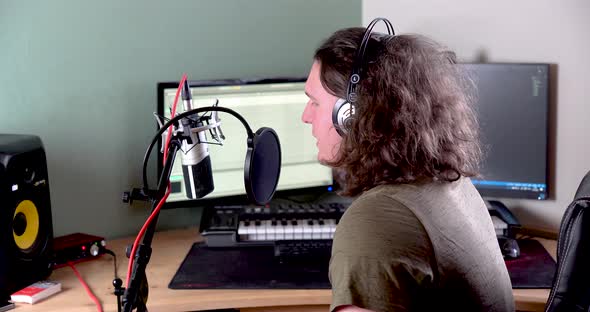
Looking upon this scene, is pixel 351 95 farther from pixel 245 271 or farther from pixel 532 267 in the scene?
pixel 532 267

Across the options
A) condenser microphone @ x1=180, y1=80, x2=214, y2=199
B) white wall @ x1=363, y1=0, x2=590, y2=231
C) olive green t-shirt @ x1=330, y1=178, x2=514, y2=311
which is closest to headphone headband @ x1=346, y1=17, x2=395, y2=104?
olive green t-shirt @ x1=330, y1=178, x2=514, y2=311

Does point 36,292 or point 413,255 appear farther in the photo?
point 36,292

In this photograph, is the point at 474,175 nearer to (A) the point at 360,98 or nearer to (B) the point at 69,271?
(A) the point at 360,98

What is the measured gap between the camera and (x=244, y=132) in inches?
86.7

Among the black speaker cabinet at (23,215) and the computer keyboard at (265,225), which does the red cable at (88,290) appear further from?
the computer keyboard at (265,225)

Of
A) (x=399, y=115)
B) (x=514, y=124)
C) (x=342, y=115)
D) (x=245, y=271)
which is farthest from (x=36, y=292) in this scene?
(x=514, y=124)

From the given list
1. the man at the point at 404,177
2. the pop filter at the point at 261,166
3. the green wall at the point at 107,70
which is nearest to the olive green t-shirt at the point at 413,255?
the man at the point at 404,177

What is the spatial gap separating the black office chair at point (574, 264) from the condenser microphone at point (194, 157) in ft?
1.80

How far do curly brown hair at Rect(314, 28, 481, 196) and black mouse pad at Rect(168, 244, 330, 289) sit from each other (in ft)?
1.61

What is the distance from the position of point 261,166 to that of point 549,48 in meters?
1.25

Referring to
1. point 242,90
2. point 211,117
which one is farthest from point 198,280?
point 211,117

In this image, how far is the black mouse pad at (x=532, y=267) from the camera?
180 centimetres

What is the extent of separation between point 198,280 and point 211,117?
727mm

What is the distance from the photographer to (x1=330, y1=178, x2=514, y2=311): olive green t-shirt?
1.17 m
